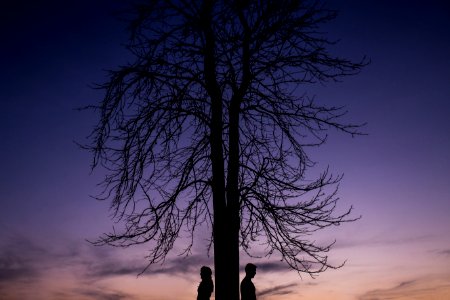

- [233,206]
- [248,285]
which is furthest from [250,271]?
[233,206]

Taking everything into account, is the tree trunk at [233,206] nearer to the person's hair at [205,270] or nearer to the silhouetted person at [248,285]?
the silhouetted person at [248,285]

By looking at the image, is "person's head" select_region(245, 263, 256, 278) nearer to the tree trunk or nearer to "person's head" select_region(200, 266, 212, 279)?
"person's head" select_region(200, 266, 212, 279)

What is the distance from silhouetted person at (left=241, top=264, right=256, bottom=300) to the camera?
8.25 m

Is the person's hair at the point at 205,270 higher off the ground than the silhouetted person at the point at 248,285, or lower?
higher

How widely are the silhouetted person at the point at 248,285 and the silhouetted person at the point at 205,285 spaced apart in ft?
2.16

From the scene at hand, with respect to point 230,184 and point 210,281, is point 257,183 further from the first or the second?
point 210,281

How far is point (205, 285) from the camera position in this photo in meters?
8.48

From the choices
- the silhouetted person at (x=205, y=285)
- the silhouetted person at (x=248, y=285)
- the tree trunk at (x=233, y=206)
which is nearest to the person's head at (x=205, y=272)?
the silhouetted person at (x=205, y=285)

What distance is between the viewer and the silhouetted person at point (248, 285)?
8252mm

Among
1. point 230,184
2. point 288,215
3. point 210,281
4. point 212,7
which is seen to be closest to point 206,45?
point 212,7

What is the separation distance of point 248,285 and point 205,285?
33.0 inches

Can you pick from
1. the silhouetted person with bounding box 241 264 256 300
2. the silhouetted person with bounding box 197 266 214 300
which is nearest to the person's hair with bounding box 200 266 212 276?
the silhouetted person with bounding box 197 266 214 300

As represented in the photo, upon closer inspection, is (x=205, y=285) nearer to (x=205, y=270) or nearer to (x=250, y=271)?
(x=205, y=270)

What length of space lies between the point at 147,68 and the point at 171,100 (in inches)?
29.8
